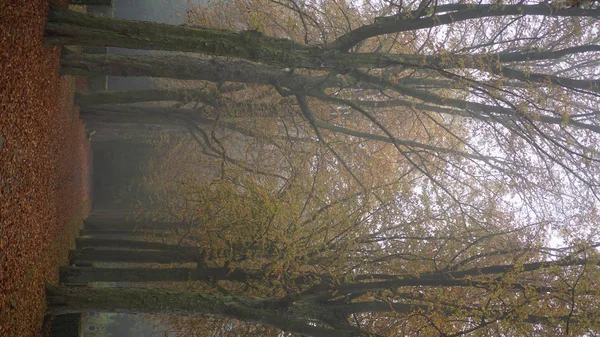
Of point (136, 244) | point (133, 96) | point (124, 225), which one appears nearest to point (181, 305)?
point (136, 244)

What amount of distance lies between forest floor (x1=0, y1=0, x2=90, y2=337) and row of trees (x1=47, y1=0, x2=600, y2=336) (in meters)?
0.64

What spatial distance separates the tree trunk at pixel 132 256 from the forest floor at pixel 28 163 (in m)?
1.70

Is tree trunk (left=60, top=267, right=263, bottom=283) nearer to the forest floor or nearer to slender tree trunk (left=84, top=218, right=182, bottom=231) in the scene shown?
the forest floor

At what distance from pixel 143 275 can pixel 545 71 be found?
10.4m

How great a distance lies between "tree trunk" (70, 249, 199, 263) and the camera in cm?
1134

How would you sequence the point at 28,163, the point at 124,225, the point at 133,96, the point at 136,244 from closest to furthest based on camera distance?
the point at 28,163 < the point at 133,96 < the point at 136,244 < the point at 124,225

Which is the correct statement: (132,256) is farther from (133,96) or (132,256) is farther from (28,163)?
(28,163)

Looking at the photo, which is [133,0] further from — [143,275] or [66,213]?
[143,275]

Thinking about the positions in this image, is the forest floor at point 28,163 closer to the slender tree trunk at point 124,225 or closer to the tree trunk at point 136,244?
the tree trunk at point 136,244

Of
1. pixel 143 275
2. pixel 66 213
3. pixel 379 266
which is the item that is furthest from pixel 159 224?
pixel 379 266

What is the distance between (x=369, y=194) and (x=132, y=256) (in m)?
6.09

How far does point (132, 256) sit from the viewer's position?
12023 mm

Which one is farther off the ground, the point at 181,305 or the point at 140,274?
the point at 181,305

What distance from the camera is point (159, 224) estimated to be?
14539mm
